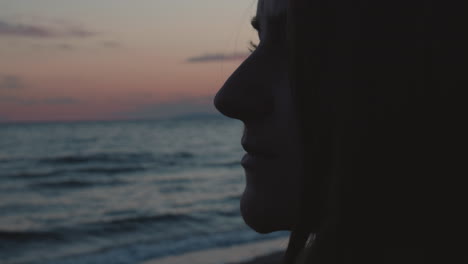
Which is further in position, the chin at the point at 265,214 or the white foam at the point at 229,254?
the white foam at the point at 229,254

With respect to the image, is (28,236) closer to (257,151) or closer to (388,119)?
(257,151)

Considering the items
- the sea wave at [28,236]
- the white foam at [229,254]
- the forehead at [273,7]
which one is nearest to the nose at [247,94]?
the forehead at [273,7]

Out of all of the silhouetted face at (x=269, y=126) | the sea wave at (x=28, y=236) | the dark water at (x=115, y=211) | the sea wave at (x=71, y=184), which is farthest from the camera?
the sea wave at (x=71, y=184)

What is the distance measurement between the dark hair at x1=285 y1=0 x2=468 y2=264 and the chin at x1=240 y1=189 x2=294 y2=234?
21cm

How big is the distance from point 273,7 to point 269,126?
0.85 feet

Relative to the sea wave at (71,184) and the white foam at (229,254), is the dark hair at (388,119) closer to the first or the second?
the white foam at (229,254)

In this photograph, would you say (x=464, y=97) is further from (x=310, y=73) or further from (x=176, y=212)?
(x=176, y=212)

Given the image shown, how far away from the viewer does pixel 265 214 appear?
3.27 feet

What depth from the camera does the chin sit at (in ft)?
3.21

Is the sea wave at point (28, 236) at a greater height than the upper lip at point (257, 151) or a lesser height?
lesser

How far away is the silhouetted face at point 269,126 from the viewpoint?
3.13 ft

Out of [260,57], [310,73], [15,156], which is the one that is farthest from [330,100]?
[15,156]

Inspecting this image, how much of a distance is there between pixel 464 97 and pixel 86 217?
1217 cm

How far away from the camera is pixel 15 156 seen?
29.9 meters
